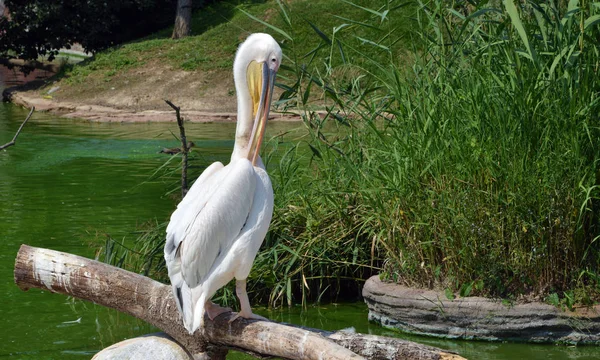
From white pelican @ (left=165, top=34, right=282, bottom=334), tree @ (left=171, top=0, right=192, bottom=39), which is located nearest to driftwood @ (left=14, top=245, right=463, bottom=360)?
white pelican @ (left=165, top=34, right=282, bottom=334)

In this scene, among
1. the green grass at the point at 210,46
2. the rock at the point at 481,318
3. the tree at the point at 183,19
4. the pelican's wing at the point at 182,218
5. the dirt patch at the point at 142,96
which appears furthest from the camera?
the tree at the point at 183,19

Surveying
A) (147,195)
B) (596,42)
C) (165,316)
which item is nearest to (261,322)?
(165,316)

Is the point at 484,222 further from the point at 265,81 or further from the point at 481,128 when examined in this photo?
the point at 265,81

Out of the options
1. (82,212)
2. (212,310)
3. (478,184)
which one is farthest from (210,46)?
(212,310)

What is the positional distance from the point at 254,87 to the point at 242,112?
0.13 metres

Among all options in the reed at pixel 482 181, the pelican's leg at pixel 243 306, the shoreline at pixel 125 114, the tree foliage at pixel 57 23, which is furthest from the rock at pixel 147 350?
the tree foliage at pixel 57 23

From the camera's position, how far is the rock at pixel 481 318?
5074 millimetres

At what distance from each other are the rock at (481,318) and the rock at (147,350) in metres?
1.63

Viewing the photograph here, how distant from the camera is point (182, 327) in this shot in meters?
4.08

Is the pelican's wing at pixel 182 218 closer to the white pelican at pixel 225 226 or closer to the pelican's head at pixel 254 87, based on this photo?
the white pelican at pixel 225 226

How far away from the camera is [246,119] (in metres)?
4.05

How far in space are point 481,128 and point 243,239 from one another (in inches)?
81.9

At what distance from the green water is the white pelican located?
1368 mm

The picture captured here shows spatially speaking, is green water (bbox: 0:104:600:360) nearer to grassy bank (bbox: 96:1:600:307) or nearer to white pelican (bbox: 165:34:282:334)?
grassy bank (bbox: 96:1:600:307)
